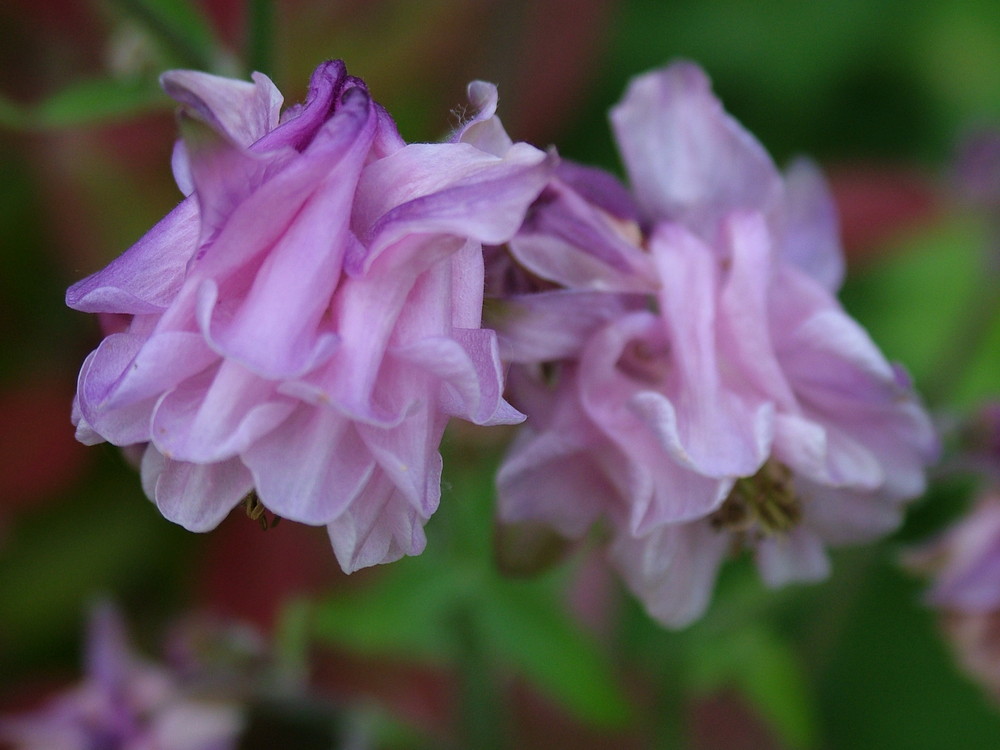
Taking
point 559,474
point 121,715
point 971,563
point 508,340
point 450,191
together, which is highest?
point 450,191

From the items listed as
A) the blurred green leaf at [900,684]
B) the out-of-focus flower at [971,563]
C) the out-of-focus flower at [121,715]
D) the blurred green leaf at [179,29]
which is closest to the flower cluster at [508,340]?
the out-of-focus flower at [971,563]

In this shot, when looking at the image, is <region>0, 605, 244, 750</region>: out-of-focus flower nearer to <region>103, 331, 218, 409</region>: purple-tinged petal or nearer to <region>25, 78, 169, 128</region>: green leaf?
<region>25, 78, 169, 128</region>: green leaf

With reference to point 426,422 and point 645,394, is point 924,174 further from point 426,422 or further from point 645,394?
point 426,422

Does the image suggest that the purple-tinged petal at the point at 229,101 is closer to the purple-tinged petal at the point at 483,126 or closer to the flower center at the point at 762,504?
the purple-tinged petal at the point at 483,126

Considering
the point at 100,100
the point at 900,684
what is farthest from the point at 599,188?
the point at 900,684

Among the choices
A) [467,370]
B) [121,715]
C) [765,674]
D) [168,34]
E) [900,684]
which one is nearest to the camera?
[467,370]

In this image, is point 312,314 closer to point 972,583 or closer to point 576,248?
point 576,248
